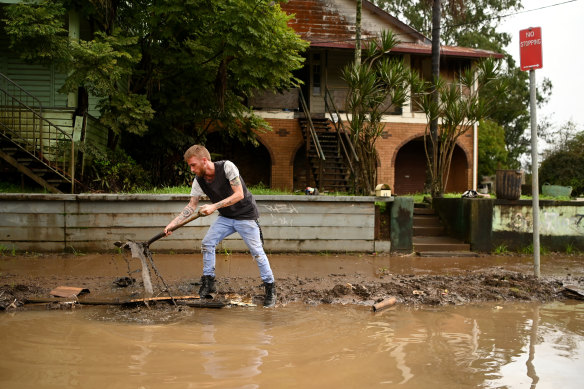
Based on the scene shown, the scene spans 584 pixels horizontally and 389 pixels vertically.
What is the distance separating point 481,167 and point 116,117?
21.7 m

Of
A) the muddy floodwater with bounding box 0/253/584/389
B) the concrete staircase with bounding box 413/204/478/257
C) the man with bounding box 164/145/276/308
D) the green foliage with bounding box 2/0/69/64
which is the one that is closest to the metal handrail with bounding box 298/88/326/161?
the concrete staircase with bounding box 413/204/478/257

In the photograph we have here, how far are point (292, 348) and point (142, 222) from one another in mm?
5516

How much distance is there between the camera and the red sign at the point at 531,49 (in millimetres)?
6906

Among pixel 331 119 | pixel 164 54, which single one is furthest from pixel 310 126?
pixel 164 54

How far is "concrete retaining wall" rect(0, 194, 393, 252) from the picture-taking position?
8852mm

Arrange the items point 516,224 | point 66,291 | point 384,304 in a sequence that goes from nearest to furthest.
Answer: point 384,304 < point 66,291 < point 516,224

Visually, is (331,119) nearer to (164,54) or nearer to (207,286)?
(164,54)

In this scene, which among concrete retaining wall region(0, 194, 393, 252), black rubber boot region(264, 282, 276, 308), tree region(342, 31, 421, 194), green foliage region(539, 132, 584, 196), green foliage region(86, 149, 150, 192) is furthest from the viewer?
green foliage region(539, 132, 584, 196)

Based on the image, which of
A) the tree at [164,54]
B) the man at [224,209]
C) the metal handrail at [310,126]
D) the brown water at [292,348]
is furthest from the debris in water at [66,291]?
the metal handrail at [310,126]

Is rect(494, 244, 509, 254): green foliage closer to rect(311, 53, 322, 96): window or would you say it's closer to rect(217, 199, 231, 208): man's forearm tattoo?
rect(217, 199, 231, 208): man's forearm tattoo

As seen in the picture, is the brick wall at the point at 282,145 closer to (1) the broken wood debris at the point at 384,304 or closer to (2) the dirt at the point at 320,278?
(2) the dirt at the point at 320,278

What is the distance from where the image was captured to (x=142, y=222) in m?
9.09

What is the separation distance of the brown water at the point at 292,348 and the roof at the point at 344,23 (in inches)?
600

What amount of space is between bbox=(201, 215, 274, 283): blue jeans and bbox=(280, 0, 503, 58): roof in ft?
47.4
